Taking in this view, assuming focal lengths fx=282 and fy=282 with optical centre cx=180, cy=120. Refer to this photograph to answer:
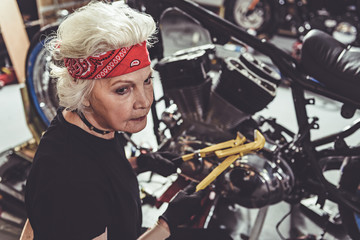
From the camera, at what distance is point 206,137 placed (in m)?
1.96

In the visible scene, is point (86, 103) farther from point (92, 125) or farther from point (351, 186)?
point (351, 186)

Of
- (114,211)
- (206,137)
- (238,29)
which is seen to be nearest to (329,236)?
(206,137)

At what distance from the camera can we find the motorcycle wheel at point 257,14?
557 cm

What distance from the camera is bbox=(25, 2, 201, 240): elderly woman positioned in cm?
93

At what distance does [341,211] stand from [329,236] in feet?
1.30

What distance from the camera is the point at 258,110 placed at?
1.79m

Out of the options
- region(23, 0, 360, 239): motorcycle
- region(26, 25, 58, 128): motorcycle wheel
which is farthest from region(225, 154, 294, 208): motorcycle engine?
region(26, 25, 58, 128): motorcycle wheel

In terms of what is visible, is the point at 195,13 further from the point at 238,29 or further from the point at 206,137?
the point at 206,137

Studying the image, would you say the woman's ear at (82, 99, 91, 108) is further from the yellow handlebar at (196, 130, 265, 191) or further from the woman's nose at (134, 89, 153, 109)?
the yellow handlebar at (196, 130, 265, 191)

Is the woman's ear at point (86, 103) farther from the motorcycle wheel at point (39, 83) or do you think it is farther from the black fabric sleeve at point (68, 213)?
the motorcycle wheel at point (39, 83)

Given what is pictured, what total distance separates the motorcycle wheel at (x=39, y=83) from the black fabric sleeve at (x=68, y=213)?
2.03 metres

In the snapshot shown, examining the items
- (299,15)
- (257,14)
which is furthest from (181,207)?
(257,14)

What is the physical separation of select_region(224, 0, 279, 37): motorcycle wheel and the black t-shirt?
518 cm

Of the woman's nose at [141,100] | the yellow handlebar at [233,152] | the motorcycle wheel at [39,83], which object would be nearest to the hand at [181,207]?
the yellow handlebar at [233,152]
